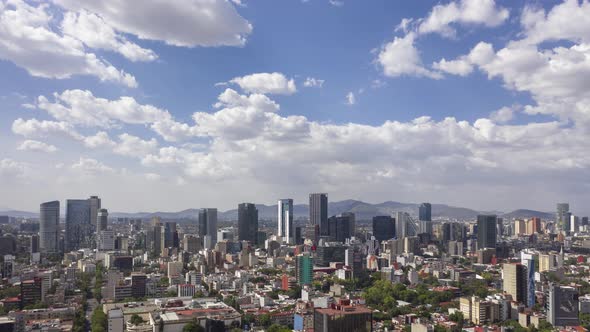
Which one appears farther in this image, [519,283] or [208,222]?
[208,222]

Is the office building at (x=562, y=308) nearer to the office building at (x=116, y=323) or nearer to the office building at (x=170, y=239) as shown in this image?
the office building at (x=116, y=323)

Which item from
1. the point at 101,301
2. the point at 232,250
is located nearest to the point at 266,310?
the point at 101,301

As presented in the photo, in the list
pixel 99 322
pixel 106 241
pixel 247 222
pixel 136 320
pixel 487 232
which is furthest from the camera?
pixel 247 222

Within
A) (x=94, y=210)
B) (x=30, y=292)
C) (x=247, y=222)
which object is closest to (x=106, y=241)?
(x=94, y=210)

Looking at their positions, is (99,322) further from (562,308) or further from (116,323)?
(562,308)

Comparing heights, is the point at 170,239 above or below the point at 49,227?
below

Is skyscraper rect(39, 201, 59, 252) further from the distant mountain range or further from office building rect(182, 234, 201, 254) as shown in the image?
the distant mountain range

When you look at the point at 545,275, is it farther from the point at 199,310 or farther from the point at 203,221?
the point at 203,221
